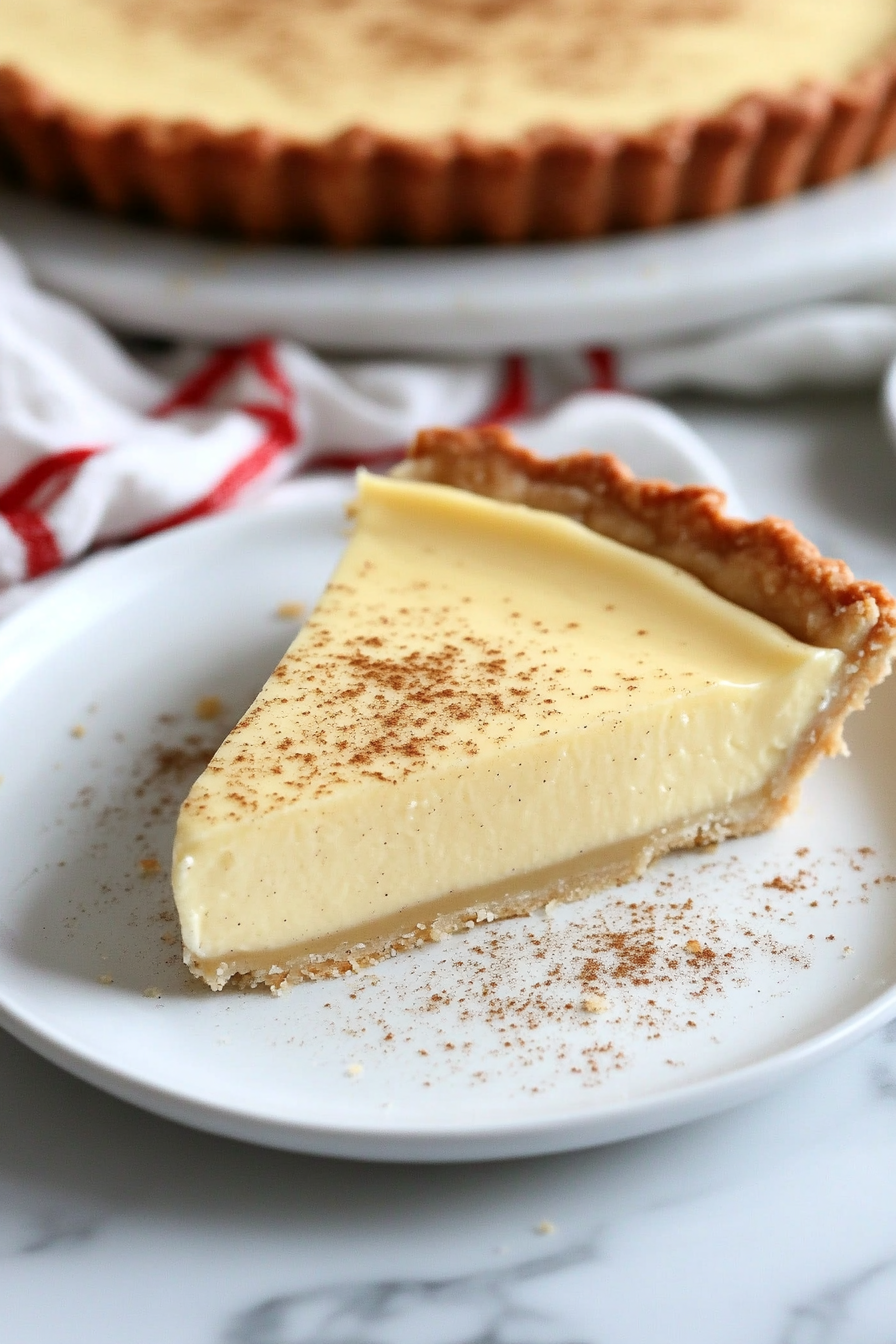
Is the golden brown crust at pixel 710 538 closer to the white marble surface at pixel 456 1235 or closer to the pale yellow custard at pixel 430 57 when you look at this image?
the white marble surface at pixel 456 1235

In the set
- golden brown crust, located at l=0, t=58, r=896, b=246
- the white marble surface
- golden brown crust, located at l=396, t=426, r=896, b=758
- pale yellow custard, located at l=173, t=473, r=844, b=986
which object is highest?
golden brown crust, located at l=0, t=58, r=896, b=246

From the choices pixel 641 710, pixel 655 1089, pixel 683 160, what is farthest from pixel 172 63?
pixel 655 1089

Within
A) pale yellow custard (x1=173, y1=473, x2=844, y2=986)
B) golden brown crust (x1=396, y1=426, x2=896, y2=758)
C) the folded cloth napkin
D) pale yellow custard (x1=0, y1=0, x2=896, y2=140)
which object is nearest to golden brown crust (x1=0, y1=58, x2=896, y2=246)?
pale yellow custard (x1=0, y1=0, x2=896, y2=140)

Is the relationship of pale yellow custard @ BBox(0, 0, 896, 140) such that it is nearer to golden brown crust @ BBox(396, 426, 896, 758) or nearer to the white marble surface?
golden brown crust @ BBox(396, 426, 896, 758)

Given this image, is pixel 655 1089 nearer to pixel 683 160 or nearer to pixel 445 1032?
pixel 445 1032

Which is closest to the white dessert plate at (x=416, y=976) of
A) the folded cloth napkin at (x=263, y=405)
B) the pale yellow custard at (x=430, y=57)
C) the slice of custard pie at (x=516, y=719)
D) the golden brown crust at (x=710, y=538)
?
the slice of custard pie at (x=516, y=719)
